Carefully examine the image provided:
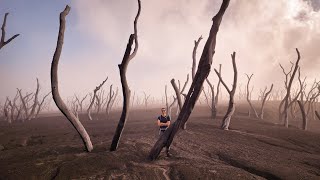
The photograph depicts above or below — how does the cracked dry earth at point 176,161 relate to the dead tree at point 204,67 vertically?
below

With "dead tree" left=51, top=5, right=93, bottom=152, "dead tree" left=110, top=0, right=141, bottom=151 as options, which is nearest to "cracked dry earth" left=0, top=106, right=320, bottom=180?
"dead tree" left=110, top=0, right=141, bottom=151

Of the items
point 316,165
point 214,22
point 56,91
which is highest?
point 214,22

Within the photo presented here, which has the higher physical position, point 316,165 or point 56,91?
point 56,91

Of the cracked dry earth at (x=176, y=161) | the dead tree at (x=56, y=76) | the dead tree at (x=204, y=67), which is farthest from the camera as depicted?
the dead tree at (x=56, y=76)

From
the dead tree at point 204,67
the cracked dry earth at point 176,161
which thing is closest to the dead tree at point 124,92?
the cracked dry earth at point 176,161

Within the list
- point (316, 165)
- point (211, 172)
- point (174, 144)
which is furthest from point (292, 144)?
point (211, 172)

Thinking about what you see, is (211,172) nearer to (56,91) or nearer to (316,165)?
(316,165)

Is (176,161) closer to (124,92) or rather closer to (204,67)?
(124,92)

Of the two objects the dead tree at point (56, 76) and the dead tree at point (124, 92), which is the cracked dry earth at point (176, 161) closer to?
the dead tree at point (124, 92)

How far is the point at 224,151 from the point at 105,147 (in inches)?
194

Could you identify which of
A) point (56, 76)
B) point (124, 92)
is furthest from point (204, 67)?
point (56, 76)

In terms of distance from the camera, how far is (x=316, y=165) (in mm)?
9109

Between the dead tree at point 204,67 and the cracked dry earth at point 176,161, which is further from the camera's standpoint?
the dead tree at point 204,67

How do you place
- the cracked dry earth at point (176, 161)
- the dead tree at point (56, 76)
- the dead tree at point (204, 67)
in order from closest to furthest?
1. the cracked dry earth at point (176, 161)
2. the dead tree at point (204, 67)
3. the dead tree at point (56, 76)
